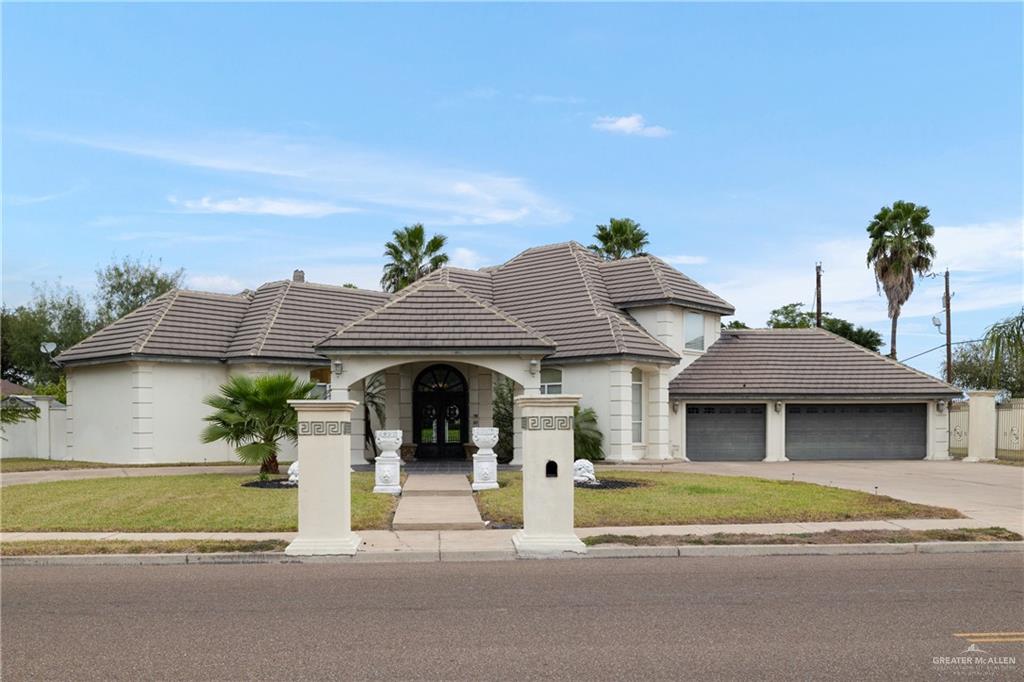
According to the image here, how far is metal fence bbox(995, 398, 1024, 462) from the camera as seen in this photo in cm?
3022

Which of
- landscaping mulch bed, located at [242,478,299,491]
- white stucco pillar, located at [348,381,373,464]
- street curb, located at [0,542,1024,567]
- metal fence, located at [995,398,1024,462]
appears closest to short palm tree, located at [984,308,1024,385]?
street curb, located at [0,542,1024,567]

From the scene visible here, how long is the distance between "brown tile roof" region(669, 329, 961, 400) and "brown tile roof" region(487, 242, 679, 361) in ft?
5.62

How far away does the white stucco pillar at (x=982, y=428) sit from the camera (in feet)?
95.4

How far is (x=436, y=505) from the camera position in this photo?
15953 millimetres

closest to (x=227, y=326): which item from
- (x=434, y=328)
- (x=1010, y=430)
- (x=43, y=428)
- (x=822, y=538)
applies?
(x=43, y=428)

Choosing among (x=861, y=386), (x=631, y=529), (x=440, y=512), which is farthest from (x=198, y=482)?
(x=861, y=386)

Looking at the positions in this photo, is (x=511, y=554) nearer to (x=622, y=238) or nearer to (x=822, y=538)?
(x=822, y=538)

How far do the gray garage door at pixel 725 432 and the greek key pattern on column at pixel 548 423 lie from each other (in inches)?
708

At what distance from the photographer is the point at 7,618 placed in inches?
325

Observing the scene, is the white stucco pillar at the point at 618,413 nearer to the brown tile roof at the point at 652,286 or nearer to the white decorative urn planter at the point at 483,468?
the brown tile roof at the point at 652,286

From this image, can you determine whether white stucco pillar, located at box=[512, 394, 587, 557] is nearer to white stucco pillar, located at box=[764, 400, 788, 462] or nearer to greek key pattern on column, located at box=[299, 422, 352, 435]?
greek key pattern on column, located at box=[299, 422, 352, 435]

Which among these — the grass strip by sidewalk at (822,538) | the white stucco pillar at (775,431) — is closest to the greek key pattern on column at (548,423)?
the grass strip by sidewalk at (822,538)

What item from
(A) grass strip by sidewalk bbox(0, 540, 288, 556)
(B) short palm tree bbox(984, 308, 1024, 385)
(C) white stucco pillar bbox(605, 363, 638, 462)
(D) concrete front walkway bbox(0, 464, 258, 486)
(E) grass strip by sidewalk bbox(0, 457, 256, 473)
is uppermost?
(B) short palm tree bbox(984, 308, 1024, 385)

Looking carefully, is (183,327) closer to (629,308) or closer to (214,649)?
(629,308)
